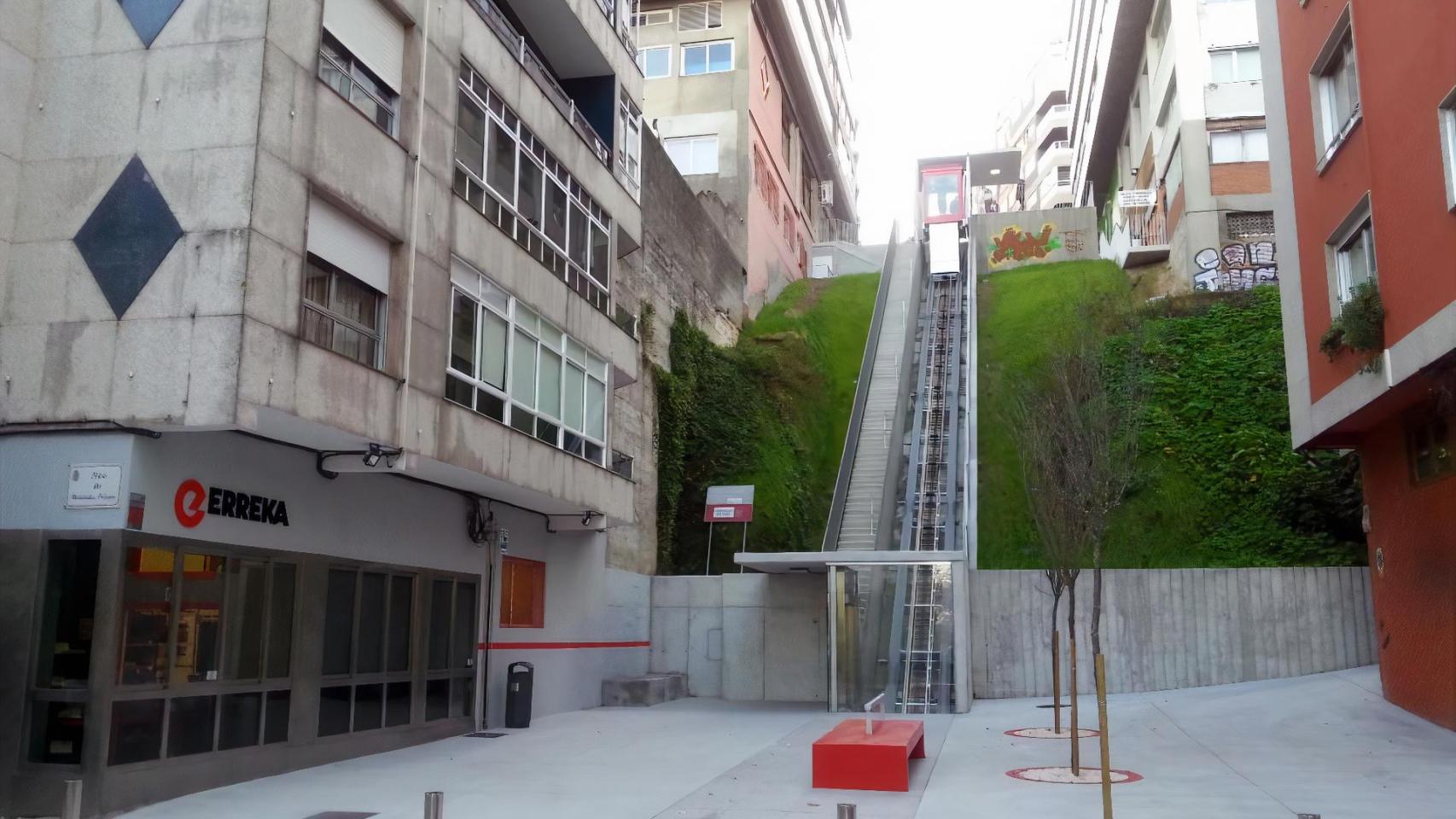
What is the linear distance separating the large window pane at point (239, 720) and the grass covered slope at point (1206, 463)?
15.7 m

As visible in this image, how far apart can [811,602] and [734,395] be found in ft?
27.3

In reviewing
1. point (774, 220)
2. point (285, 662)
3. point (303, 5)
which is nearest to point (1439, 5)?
point (303, 5)

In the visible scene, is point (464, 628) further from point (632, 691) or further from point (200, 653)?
point (200, 653)

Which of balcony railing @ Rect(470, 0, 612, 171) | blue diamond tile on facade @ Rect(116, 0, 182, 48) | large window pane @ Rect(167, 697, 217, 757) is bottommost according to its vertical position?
large window pane @ Rect(167, 697, 217, 757)

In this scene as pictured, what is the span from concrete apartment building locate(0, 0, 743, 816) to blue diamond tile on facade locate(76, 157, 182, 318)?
0.10ft

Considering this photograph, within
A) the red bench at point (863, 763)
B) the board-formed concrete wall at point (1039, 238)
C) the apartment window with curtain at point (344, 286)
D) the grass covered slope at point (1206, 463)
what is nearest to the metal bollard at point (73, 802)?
the apartment window with curtain at point (344, 286)

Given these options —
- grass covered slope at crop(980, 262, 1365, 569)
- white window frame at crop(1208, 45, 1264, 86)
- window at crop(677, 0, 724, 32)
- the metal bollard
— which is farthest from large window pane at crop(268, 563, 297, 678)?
window at crop(677, 0, 724, 32)

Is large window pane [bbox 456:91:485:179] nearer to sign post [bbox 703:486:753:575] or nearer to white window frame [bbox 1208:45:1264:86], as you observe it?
sign post [bbox 703:486:753:575]

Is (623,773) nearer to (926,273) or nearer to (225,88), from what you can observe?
(225,88)

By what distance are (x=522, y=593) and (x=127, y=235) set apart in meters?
10.3

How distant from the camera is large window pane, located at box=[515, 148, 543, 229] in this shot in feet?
58.5

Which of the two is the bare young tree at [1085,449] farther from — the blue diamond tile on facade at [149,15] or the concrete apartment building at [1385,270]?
the blue diamond tile on facade at [149,15]

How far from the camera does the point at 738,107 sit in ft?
136

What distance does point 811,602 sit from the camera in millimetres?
23078
